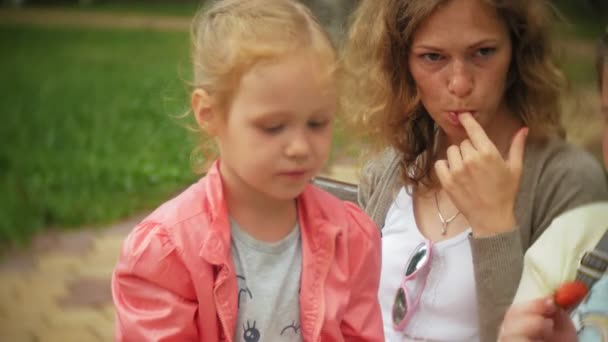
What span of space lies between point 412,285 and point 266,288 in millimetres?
563

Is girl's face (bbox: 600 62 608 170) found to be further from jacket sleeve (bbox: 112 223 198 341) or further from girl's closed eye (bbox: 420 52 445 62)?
jacket sleeve (bbox: 112 223 198 341)

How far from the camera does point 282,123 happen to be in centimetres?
182

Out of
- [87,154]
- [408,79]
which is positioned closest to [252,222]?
[408,79]

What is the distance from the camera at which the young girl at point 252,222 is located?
1.83m


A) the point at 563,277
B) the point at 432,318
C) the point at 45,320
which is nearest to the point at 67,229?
the point at 45,320

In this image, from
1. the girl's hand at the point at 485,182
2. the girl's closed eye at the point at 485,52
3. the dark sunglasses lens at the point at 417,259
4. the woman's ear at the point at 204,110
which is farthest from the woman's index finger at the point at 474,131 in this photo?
the woman's ear at the point at 204,110

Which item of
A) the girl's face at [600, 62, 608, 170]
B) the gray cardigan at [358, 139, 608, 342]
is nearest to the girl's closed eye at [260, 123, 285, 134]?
the gray cardigan at [358, 139, 608, 342]

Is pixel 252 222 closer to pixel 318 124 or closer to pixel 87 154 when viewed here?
pixel 318 124

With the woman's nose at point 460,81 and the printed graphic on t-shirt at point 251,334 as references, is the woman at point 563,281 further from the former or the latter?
the printed graphic on t-shirt at point 251,334

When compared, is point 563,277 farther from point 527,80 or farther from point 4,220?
point 4,220

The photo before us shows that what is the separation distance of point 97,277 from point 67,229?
38.7 inches

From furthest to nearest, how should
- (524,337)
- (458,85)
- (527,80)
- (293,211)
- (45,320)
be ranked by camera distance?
1. (45,320)
2. (527,80)
3. (458,85)
4. (293,211)
5. (524,337)

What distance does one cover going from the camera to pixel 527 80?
232 cm

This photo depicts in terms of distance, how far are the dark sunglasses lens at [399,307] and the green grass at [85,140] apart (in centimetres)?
A: 81
